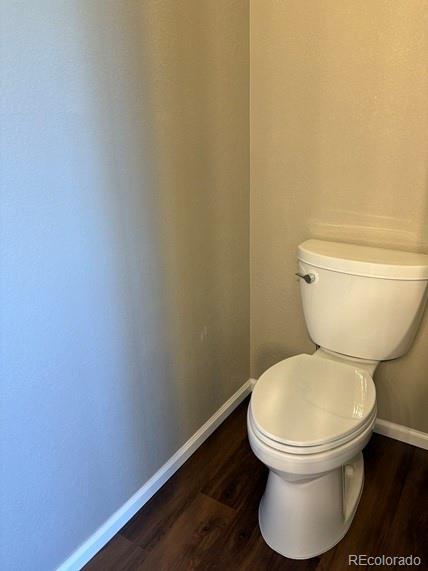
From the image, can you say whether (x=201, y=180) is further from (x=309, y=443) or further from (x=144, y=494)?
(x=144, y=494)

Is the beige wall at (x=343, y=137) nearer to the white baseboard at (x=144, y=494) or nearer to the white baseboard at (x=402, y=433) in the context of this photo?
the white baseboard at (x=402, y=433)

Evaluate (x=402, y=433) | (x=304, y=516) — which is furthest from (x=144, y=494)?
(x=402, y=433)

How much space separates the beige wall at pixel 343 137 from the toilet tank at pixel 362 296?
0.13 meters

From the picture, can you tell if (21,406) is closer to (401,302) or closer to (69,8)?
→ (69,8)

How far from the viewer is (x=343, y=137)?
146cm

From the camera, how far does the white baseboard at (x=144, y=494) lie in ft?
4.24

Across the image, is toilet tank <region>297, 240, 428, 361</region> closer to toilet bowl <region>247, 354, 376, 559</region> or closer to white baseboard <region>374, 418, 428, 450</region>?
toilet bowl <region>247, 354, 376, 559</region>

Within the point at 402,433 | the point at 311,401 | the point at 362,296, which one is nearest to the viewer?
the point at 311,401

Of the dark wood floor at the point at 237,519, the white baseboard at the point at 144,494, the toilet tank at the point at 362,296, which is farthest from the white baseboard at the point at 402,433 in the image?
the white baseboard at the point at 144,494

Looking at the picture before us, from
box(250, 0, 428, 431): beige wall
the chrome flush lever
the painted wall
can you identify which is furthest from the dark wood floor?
the chrome flush lever

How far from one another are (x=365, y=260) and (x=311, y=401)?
48 centimetres

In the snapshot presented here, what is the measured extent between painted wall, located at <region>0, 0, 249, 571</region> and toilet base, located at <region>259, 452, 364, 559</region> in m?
0.44

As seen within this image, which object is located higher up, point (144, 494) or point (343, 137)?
point (343, 137)

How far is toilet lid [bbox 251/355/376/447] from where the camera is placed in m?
1.18
